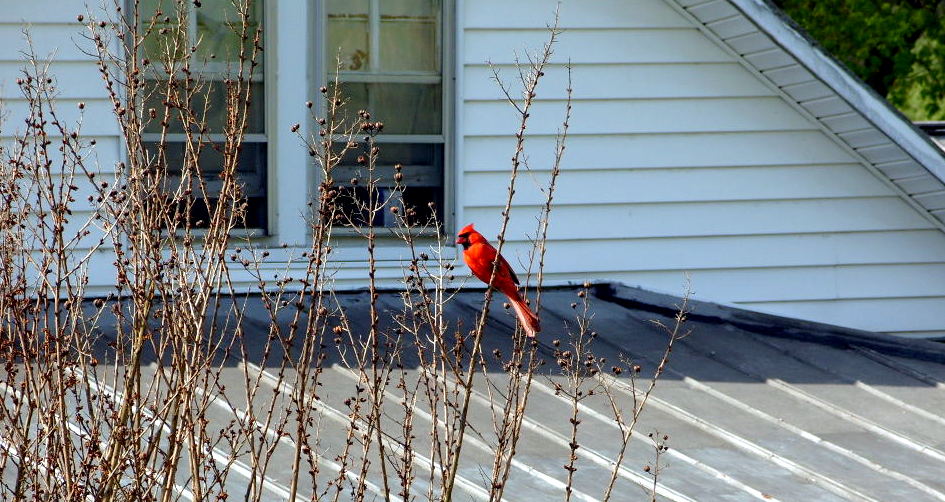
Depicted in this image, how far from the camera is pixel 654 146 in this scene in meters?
7.90

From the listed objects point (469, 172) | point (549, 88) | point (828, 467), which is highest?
point (549, 88)

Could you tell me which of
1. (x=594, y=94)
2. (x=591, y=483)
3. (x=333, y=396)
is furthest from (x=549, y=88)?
(x=591, y=483)

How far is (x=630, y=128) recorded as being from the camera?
25.8ft

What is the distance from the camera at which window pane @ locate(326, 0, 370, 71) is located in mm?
7520

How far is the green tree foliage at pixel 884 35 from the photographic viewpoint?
20203 millimetres

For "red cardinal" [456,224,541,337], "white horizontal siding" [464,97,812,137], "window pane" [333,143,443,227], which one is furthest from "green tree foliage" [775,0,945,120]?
"red cardinal" [456,224,541,337]

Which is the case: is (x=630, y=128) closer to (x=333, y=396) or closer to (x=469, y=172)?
(x=469, y=172)

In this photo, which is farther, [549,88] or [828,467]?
[549,88]

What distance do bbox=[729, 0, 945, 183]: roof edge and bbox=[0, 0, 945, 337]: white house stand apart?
1cm

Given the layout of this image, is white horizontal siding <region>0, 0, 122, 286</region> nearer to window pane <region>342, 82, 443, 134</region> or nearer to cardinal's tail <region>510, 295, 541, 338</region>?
window pane <region>342, 82, 443, 134</region>

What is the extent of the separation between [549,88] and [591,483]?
3101mm

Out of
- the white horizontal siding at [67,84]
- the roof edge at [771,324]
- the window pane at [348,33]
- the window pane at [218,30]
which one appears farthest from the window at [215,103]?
the roof edge at [771,324]

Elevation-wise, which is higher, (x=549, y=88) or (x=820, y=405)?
(x=549, y=88)

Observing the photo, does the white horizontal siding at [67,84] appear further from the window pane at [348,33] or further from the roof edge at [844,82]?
the roof edge at [844,82]
